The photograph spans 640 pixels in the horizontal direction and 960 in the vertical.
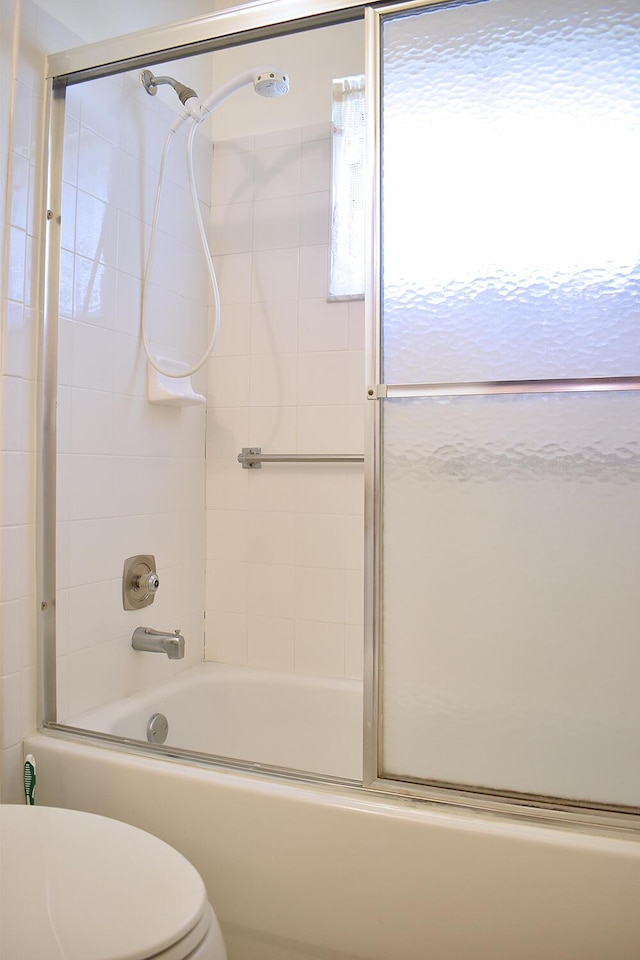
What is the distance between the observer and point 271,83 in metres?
1.68

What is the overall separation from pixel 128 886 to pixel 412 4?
60.3 inches

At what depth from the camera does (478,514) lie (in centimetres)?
119

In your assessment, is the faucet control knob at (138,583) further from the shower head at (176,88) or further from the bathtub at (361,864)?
the shower head at (176,88)

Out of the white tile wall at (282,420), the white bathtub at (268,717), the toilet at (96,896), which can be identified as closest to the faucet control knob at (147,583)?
the white bathtub at (268,717)

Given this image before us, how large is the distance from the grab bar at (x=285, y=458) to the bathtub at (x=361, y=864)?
93cm

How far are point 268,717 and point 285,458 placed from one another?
2.55 feet

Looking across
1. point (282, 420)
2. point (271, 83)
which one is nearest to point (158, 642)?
point (282, 420)

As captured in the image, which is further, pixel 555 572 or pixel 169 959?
pixel 555 572

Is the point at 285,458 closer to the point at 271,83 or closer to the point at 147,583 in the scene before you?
the point at 147,583

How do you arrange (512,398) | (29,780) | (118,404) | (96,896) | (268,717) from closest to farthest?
Answer: (96,896)
(512,398)
(29,780)
(118,404)
(268,717)

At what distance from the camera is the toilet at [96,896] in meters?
0.86

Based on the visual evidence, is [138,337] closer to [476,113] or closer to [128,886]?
[476,113]

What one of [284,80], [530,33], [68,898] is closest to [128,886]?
[68,898]

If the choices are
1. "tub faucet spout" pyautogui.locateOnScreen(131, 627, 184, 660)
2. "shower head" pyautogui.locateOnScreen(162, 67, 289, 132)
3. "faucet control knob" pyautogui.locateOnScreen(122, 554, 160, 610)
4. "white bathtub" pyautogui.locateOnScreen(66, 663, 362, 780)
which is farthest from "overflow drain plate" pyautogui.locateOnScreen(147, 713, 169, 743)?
"shower head" pyautogui.locateOnScreen(162, 67, 289, 132)
